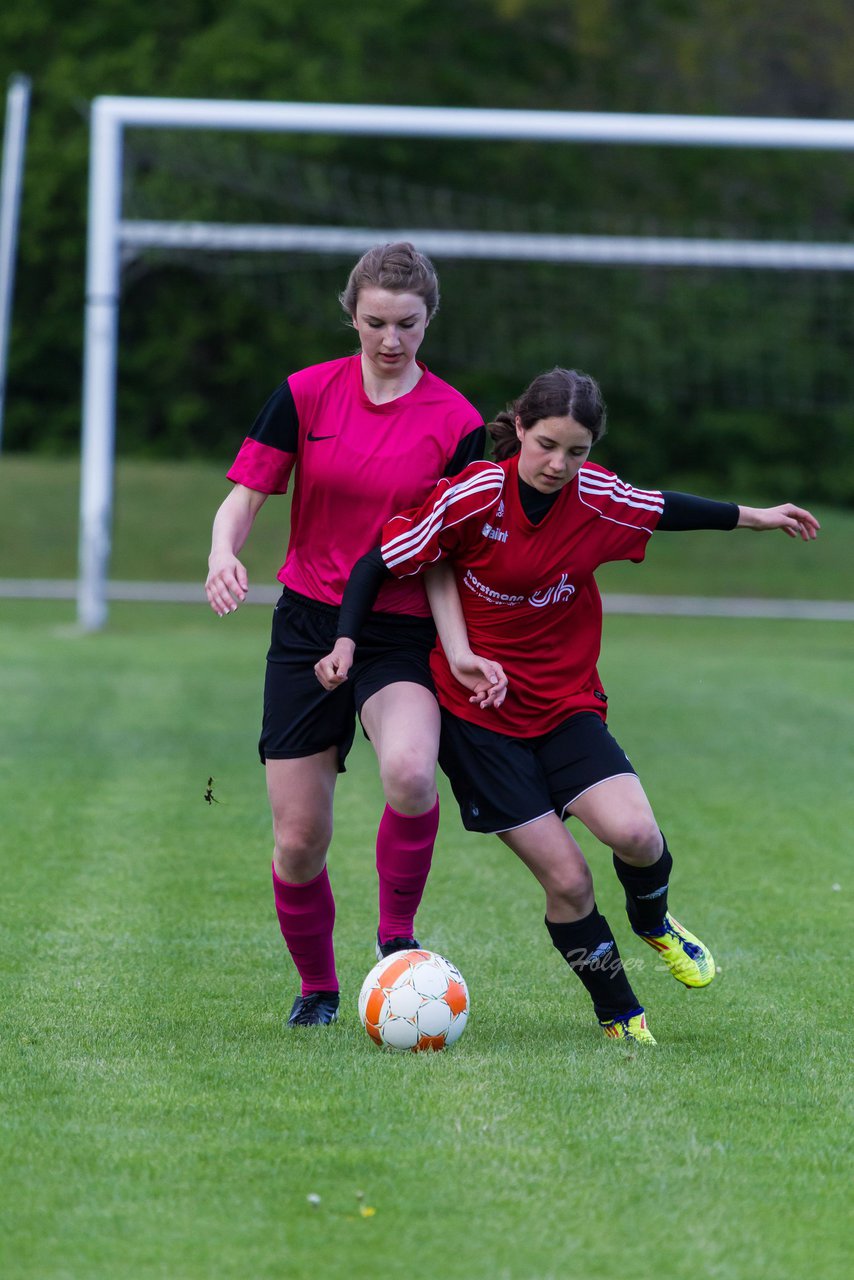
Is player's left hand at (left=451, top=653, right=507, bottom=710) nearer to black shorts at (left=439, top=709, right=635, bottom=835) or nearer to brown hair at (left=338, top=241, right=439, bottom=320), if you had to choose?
black shorts at (left=439, top=709, right=635, bottom=835)

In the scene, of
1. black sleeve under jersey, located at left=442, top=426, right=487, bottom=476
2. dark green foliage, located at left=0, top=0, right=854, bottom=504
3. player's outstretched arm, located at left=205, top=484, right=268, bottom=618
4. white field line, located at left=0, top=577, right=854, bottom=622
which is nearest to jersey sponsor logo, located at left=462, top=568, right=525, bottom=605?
black sleeve under jersey, located at left=442, top=426, right=487, bottom=476

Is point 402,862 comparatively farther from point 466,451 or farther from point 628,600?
point 628,600

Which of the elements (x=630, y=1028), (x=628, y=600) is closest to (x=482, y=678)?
(x=630, y=1028)

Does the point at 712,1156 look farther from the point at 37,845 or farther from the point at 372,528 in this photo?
the point at 37,845

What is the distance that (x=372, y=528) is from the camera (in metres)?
4.50

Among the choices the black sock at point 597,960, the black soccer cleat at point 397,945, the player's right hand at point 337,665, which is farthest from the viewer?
the black soccer cleat at point 397,945

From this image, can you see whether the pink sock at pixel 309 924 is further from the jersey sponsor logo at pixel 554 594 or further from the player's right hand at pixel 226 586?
the jersey sponsor logo at pixel 554 594

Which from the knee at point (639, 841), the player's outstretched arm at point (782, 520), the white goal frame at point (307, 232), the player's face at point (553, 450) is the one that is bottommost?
the white goal frame at point (307, 232)

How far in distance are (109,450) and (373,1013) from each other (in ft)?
38.2

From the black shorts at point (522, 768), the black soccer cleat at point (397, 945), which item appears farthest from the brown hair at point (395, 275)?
the black soccer cleat at point (397, 945)

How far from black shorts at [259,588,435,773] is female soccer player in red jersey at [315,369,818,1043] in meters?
0.09

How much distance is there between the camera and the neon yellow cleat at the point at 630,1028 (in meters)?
4.48

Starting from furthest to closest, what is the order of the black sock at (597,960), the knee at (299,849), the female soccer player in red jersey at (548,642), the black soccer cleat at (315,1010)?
the black soccer cleat at (315,1010)
the knee at (299,849)
the black sock at (597,960)
the female soccer player in red jersey at (548,642)

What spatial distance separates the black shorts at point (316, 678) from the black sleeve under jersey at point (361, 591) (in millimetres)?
184
